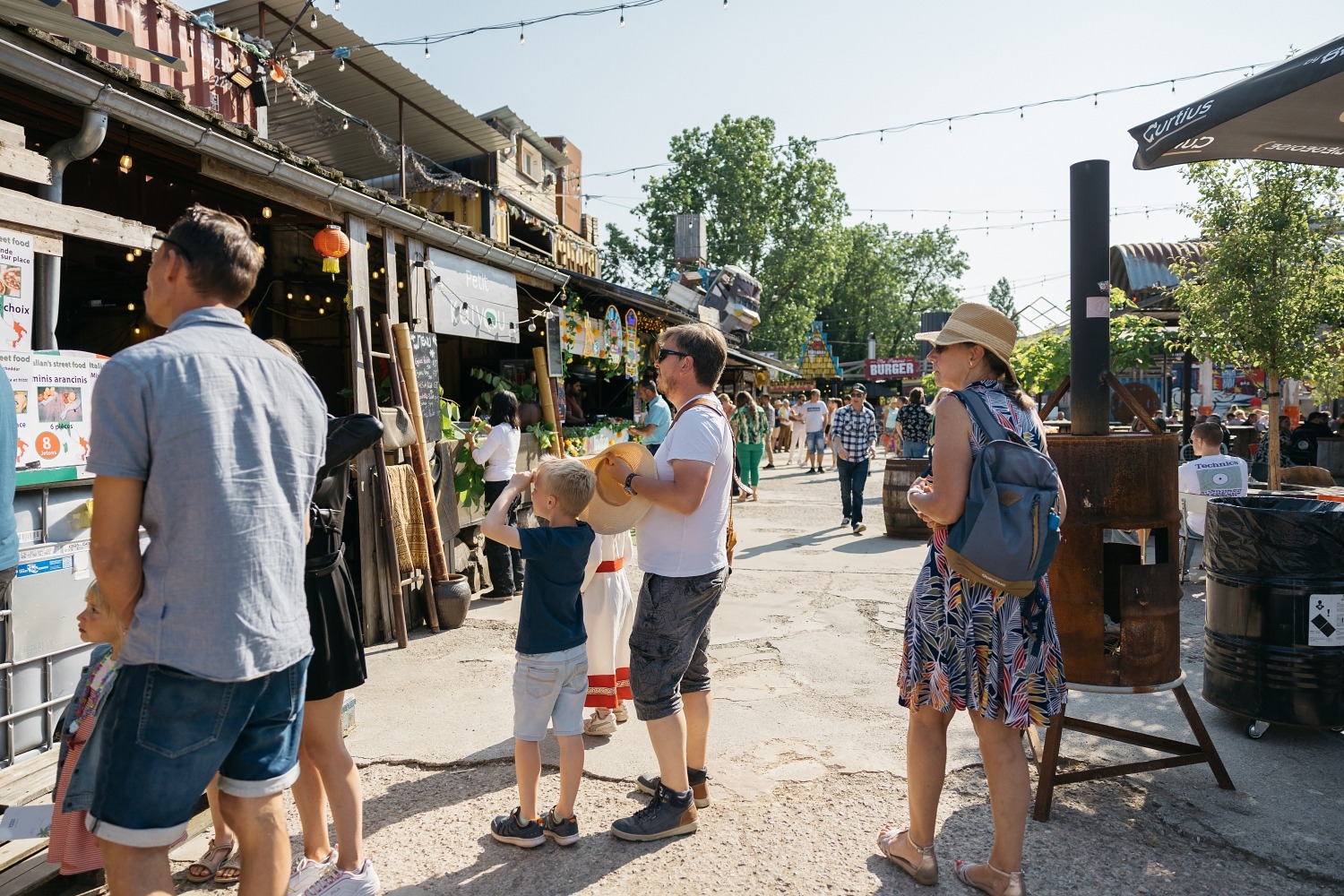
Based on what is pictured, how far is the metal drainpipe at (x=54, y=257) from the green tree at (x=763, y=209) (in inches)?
1344

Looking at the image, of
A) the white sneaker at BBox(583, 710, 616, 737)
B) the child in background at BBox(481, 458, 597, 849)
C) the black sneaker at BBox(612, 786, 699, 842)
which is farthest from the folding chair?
the child in background at BBox(481, 458, 597, 849)

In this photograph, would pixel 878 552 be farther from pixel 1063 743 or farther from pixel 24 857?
pixel 24 857

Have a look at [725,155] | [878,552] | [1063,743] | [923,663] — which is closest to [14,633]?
[923,663]

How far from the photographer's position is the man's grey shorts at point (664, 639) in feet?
9.96

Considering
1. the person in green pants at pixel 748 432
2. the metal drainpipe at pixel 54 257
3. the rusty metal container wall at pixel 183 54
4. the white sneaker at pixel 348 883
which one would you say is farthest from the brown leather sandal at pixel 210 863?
the person in green pants at pixel 748 432

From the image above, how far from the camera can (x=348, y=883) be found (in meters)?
2.66

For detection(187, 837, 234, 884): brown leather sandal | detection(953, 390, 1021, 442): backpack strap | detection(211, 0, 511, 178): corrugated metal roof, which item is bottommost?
detection(187, 837, 234, 884): brown leather sandal

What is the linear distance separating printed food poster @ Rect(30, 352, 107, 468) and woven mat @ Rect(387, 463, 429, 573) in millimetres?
2303

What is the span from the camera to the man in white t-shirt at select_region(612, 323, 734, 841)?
3.01 metres

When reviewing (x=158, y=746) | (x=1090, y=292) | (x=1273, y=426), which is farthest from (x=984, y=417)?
(x=1273, y=426)

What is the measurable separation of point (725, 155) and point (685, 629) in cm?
3767

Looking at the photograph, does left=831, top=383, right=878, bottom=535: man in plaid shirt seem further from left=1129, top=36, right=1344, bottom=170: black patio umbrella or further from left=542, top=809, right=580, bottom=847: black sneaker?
left=542, top=809, right=580, bottom=847: black sneaker

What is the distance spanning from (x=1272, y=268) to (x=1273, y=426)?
156 cm

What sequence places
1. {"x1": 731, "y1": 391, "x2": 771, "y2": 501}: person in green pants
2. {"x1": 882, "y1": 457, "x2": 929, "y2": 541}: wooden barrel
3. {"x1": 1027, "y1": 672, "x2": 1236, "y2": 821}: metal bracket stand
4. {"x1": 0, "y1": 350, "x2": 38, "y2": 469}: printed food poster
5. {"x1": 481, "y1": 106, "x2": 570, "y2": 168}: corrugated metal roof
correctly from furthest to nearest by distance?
{"x1": 481, "y1": 106, "x2": 570, "y2": 168}: corrugated metal roof, {"x1": 731, "y1": 391, "x2": 771, "y2": 501}: person in green pants, {"x1": 882, "y1": 457, "x2": 929, "y2": 541}: wooden barrel, {"x1": 0, "y1": 350, "x2": 38, "y2": 469}: printed food poster, {"x1": 1027, "y1": 672, "x2": 1236, "y2": 821}: metal bracket stand
